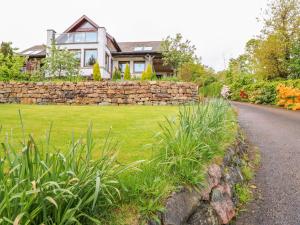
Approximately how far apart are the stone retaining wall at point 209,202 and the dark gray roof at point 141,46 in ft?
108

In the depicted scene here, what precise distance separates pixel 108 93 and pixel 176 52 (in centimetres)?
1890

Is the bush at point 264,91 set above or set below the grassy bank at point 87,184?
above

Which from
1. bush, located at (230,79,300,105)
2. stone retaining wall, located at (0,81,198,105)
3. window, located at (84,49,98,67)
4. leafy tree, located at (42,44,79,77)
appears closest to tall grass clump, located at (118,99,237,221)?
stone retaining wall, located at (0,81,198,105)

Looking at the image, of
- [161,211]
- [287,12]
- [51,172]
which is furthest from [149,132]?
[287,12]

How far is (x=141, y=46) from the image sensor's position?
38719 millimetres

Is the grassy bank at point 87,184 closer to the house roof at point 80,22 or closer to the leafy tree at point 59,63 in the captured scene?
the leafy tree at point 59,63

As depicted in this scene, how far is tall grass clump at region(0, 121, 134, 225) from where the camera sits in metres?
2.01

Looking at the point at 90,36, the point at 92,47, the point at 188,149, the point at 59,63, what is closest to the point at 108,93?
the point at 59,63

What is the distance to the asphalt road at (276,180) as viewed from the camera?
13.4ft

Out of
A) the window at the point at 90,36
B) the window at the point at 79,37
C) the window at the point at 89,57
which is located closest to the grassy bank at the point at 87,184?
the window at the point at 89,57

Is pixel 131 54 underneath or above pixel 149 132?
above

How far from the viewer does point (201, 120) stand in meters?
4.93

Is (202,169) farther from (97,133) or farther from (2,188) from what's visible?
(97,133)

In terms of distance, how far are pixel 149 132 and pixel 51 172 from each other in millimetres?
4034
